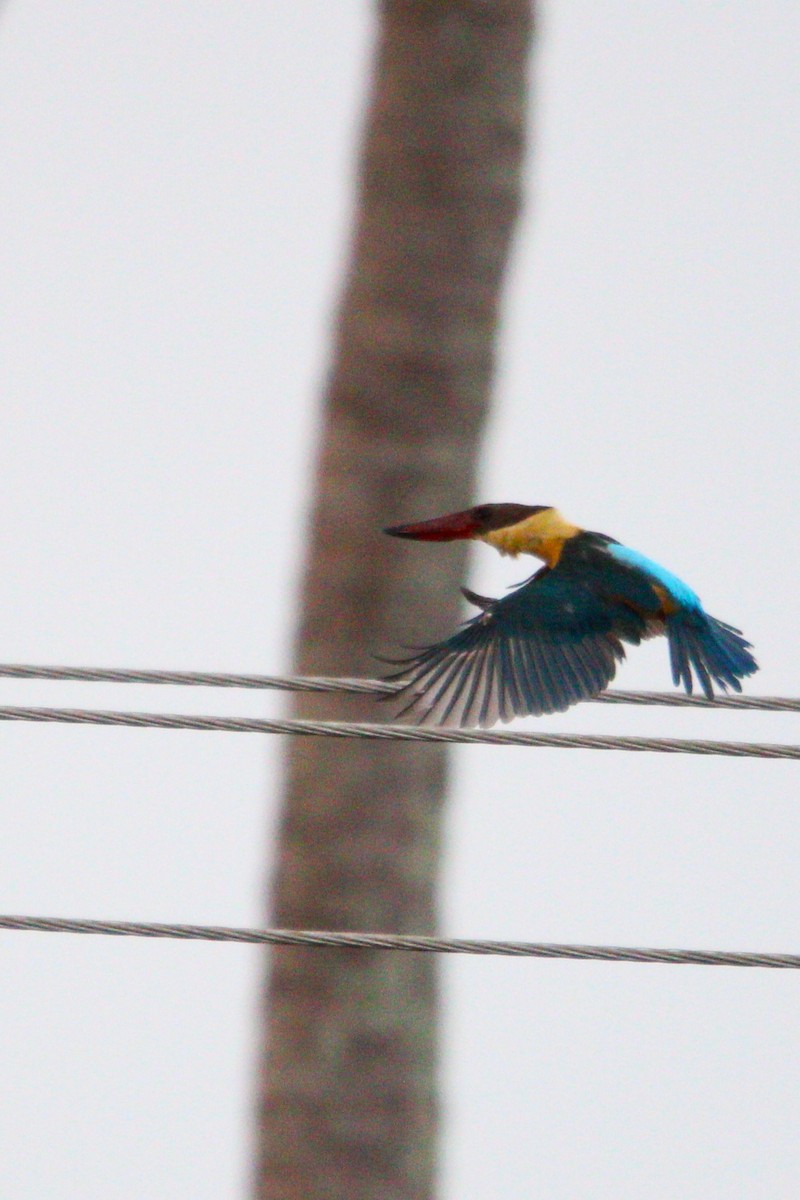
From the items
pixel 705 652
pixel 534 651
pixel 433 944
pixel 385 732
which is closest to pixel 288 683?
pixel 385 732

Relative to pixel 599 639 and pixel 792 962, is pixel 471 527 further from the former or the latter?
pixel 792 962

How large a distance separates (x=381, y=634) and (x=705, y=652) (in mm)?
692

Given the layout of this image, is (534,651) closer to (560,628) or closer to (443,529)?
(560,628)

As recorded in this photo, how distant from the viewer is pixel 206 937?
83.4 inches

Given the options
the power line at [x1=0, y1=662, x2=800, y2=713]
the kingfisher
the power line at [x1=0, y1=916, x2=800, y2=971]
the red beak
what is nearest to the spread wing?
the kingfisher

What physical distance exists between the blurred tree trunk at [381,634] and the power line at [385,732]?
115 centimetres

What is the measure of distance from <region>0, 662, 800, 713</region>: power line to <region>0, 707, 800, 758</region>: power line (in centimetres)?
6

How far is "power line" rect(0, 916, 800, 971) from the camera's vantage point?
2.09 m

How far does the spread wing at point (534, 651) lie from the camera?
3.09m

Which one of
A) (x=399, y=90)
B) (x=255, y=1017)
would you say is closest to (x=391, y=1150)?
(x=255, y=1017)

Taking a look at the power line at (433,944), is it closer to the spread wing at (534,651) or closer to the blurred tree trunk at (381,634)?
the spread wing at (534,651)

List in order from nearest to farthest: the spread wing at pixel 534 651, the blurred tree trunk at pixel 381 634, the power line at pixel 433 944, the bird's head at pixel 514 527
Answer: the power line at pixel 433 944 < the spread wing at pixel 534 651 < the blurred tree trunk at pixel 381 634 < the bird's head at pixel 514 527

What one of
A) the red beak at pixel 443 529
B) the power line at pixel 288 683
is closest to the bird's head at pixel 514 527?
the red beak at pixel 443 529

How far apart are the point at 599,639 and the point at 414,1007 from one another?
90 centimetres
